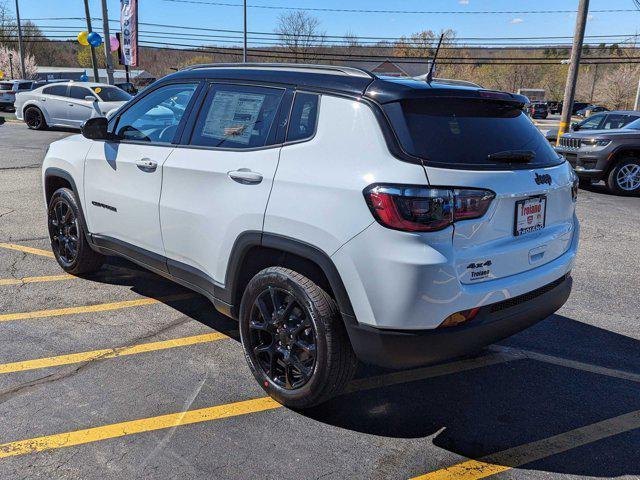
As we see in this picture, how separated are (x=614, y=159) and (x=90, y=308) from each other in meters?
9.63

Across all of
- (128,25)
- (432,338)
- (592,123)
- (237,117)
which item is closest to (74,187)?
(237,117)

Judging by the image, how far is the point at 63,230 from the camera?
5.06 m

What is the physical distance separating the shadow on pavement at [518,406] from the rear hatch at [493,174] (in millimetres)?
876

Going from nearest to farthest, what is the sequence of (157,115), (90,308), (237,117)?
(237,117) → (157,115) → (90,308)

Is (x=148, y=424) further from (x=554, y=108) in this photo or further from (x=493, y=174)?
(x=554, y=108)

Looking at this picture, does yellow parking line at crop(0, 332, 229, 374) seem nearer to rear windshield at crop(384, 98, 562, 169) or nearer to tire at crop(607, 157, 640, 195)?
rear windshield at crop(384, 98, 562, 169)

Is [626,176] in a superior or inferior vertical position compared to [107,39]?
inferior

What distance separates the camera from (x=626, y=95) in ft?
189

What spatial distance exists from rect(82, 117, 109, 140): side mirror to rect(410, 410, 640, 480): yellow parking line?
3.25 meters

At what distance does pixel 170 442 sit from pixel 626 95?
65526 millimetres

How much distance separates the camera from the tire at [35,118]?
18844 millimetres

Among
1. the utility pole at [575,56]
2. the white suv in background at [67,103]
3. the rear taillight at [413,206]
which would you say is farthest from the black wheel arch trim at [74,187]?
the utility pole at [575,56]

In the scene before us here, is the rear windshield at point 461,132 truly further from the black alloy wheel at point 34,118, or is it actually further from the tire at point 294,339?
the black alloy wheel at point 34,118

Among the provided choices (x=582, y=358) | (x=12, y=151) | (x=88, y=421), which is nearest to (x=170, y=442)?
(x=88, y=421)
